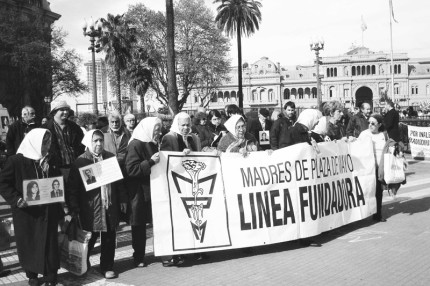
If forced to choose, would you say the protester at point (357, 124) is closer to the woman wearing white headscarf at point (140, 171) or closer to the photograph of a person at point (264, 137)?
→ the photograph of a person at point (264, 137)

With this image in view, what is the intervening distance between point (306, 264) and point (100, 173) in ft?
8.80

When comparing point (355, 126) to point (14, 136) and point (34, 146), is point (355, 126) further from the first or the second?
point (34, 146)

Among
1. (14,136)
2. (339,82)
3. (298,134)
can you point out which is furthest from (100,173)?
(339,82)

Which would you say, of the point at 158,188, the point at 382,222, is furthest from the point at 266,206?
the point at 382,222

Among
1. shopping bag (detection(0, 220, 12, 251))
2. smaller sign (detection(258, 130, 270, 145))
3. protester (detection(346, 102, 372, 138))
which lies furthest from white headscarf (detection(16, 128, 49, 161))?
protester (detection(346, 102, 372, 138))

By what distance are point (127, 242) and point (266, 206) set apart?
2351 millimetres

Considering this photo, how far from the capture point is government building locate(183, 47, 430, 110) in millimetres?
109000

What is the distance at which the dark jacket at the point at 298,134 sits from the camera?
7109mm

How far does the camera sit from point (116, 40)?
4159 centimetres

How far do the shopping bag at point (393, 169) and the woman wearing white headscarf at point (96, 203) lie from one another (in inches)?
185

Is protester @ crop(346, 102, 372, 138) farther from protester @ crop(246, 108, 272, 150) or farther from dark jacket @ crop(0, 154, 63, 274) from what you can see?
dark jacket @ crop(0, 154, 63, 274)

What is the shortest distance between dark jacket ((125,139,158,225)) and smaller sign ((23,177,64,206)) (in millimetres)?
818

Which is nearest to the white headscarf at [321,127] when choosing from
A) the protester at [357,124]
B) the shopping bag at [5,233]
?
the protester at [357,124]

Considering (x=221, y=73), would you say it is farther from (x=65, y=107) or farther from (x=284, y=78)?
(x=284, y=78)
